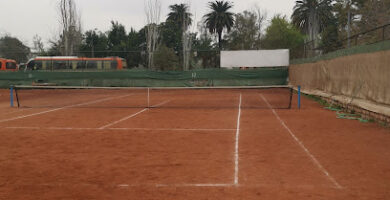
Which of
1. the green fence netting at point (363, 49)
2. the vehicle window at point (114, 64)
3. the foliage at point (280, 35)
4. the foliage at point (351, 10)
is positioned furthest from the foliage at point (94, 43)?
the green fence netting at point (363, 49)

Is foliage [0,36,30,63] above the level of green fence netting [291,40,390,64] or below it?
above

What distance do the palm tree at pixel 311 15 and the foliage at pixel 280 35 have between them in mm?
4330

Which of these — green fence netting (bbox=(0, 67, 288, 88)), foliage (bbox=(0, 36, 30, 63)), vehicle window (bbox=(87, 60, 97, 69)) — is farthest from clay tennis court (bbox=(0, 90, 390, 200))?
foliage (bbox=(0, 36, 30, 63))

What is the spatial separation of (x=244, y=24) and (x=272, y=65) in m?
35.0

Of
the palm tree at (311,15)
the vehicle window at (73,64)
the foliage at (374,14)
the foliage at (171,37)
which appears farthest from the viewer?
the foliage at (171,37)

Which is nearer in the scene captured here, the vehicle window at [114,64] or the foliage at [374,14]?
the foliage at [374,14]

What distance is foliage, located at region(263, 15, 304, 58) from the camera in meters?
64.4

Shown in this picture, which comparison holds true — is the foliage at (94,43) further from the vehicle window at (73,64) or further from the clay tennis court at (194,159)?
the clay tennis court at (194,159)

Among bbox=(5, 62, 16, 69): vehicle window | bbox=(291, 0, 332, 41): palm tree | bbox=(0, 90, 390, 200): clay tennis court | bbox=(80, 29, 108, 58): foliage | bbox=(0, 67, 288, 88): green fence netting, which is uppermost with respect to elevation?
bbox=(291, 0, 332, 41): palm tree

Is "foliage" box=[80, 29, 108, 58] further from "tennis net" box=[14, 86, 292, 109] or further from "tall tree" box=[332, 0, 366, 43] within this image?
"tall tree" box=[332, 0, 366, 43]

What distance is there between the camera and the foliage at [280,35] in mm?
64438

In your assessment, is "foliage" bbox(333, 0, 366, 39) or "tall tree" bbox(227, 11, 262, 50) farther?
"tall tree" bbox(227, 11, 262, 50)

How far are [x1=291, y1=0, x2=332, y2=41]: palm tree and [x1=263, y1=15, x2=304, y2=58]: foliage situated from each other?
14.2ft

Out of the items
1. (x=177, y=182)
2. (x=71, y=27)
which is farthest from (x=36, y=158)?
(x=71, y=27)
